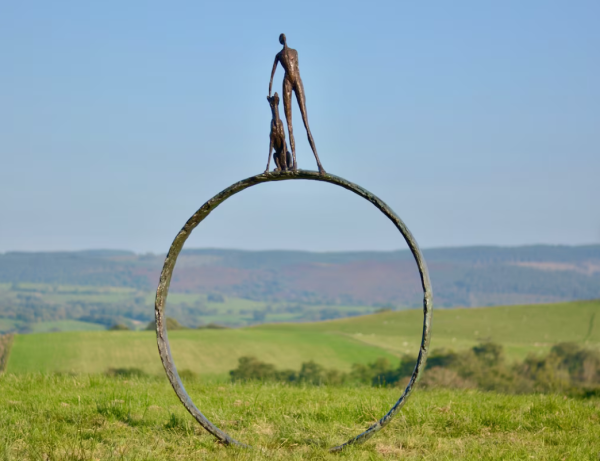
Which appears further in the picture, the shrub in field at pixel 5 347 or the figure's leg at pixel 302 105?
the shrub in field at pixel 5 347

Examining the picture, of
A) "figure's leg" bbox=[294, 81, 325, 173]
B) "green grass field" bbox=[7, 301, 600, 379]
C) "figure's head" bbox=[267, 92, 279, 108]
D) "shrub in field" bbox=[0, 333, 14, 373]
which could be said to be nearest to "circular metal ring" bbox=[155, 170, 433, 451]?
"figure's leg" bbox=[294, 81, 325, 173]

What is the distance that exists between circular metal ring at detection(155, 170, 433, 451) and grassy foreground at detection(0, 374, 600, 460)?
9.3 inches

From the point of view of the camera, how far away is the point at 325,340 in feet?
139

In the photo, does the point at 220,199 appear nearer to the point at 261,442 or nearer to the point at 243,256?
the point at 261,442

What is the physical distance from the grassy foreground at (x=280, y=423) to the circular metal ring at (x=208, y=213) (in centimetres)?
24

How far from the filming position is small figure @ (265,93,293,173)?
863cm

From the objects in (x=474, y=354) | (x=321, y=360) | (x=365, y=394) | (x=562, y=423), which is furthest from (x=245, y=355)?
(x=562, y=423)

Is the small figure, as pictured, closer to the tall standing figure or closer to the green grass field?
the tall standing figure

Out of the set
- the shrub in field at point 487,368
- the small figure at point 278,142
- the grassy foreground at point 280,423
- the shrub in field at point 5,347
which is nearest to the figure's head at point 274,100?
the small figure at point 278,142

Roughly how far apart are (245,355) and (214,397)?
2324 cm

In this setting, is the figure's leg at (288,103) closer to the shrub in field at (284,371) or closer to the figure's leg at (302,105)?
the figure's leg at (302,105)

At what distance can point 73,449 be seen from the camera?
785cm

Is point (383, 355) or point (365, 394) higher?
point (365, 394)

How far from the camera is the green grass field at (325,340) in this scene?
33500 millimetres
